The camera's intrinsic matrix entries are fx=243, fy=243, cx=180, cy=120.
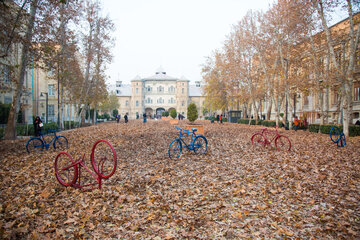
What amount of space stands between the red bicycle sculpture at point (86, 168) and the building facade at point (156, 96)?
70540 mm

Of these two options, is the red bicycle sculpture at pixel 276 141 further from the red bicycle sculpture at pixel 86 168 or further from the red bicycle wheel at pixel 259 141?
the red bicycle sculpture at pixel 86 168

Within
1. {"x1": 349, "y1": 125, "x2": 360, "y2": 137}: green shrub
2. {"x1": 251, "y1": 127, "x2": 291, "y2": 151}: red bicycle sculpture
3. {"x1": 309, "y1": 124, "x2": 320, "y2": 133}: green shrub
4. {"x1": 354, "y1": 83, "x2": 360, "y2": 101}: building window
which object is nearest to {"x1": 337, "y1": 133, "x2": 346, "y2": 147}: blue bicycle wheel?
{"x1": 251, "y1": 127, "x2": 291, "y2": 151}: red bicycle sculpture

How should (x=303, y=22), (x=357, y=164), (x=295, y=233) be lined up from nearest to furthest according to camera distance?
(x=295, y=233)
(x=357, y=164)
(x=303, y=22)

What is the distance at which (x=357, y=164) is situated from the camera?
8.38 metres

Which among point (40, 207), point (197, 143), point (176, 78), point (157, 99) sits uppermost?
point (176, 78)

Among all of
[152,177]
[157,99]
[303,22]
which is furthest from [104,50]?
[157,99]

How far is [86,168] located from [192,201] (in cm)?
262

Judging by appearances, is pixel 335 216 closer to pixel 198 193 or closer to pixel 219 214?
pixel 219 214

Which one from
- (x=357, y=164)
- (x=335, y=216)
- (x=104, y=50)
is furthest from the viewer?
(x=104, y=50)

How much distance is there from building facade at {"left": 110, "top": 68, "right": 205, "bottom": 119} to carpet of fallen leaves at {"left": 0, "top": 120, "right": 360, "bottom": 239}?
→ 7375cm

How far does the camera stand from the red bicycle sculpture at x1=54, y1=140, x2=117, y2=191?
19.0ft

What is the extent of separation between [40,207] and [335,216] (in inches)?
231

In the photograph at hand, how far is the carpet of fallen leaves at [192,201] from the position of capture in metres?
4.09

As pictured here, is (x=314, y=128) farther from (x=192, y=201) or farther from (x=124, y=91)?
(x=124, y=91)
